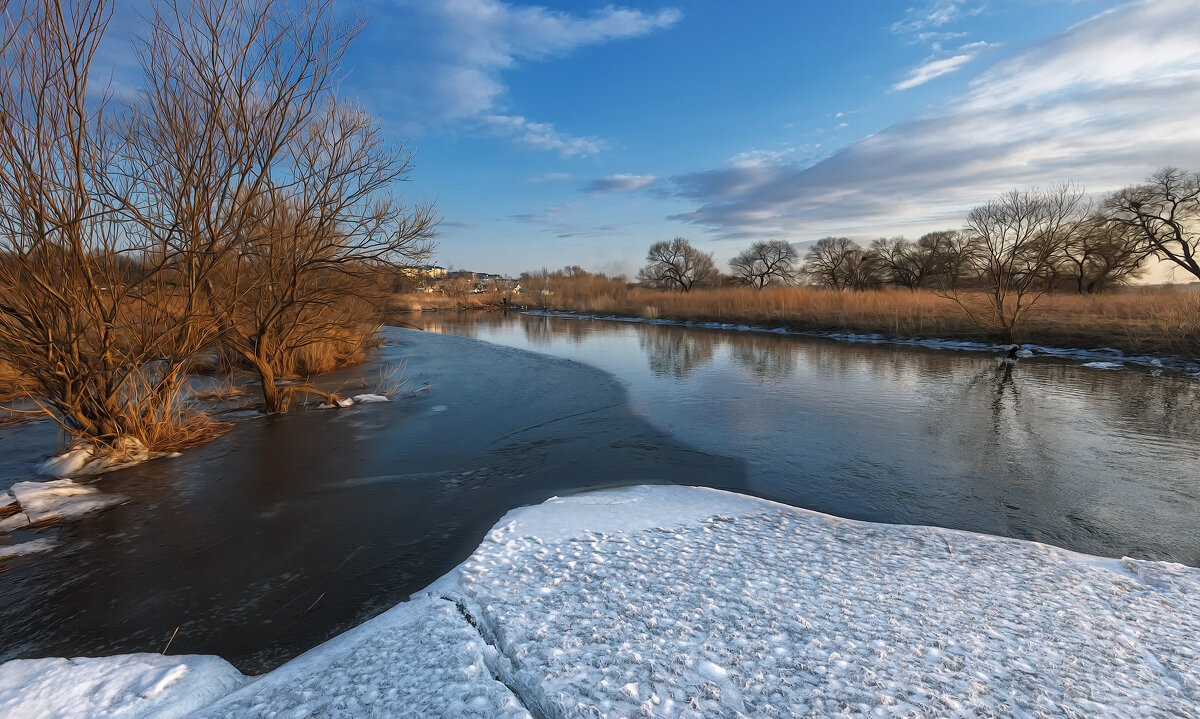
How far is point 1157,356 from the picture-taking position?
37.4 ft

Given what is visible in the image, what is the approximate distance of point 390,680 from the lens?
75.5 inches

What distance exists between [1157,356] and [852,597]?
15.0 metres

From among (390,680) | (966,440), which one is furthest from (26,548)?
(966,440)

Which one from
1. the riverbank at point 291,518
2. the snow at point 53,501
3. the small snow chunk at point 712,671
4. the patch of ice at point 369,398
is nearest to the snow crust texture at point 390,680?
the riverbank at point 291,518

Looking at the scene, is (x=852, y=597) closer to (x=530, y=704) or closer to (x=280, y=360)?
(x=530, y=704)

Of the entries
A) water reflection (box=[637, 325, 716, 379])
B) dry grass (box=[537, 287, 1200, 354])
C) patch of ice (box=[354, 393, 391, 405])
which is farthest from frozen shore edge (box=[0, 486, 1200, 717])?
dry grass (box=[537, 287, 1200, 354])

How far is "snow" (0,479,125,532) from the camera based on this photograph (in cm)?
378

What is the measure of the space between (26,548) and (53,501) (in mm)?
807

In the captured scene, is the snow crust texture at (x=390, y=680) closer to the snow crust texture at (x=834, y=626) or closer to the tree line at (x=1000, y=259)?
the snow crust texture at (x=834, y=626)

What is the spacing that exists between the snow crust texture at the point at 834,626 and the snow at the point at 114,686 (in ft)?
3.62

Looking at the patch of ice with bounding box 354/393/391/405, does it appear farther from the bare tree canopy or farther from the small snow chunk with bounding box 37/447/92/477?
the bare tree canopy

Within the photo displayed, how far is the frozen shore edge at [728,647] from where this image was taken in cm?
175

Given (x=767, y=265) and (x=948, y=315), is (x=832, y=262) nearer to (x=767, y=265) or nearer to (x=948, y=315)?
(x=767, y=265)

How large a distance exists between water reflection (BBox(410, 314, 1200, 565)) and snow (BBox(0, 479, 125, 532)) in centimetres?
507
